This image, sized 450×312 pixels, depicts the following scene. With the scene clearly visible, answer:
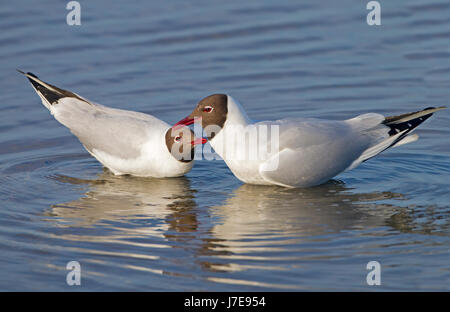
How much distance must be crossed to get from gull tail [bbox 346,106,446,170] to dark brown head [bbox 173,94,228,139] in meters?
1.38

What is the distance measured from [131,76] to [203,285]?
19.6ft

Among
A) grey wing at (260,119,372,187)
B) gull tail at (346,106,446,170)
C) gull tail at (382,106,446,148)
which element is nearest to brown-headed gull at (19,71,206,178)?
grey wing at (260,119,372,187)

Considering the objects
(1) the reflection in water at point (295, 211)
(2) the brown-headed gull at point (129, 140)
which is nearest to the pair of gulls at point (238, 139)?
(2) the brown-headed gull at point (129, 140)

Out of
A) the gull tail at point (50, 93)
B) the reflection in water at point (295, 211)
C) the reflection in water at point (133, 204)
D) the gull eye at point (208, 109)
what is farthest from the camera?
the gull tail at point (50, 93)

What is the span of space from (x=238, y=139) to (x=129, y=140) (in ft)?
3.89

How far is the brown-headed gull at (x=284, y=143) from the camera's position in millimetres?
8297

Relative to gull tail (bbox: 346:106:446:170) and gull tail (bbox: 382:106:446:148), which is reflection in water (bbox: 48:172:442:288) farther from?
gull tail (bbox: 382:106:446:148)

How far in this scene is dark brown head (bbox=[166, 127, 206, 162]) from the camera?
869 centimetres

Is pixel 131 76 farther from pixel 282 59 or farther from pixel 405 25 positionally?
pixel 405 25

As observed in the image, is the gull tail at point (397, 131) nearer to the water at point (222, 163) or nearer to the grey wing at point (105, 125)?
the water at point (222, 163)

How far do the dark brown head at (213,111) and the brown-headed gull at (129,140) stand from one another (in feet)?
0.91

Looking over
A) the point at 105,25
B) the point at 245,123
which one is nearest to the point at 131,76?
the point at 105,25

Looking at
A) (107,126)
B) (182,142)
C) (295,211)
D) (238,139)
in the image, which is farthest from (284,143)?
(107,126)

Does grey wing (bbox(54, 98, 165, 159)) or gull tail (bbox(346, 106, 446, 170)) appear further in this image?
grey wing (bbox(54, 98, 165, 159))
